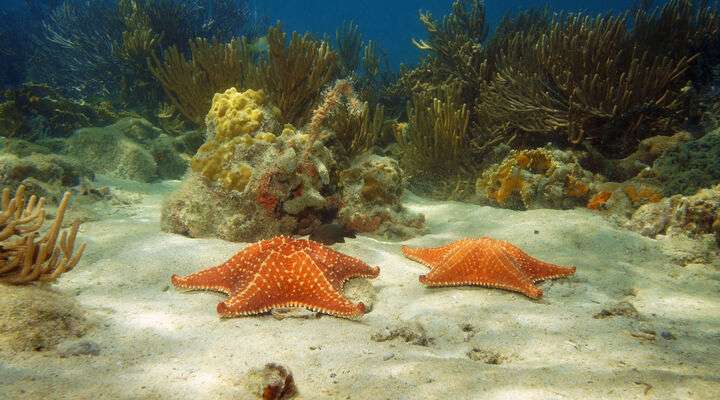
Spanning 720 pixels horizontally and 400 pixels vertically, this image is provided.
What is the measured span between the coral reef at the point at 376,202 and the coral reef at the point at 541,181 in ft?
5.21

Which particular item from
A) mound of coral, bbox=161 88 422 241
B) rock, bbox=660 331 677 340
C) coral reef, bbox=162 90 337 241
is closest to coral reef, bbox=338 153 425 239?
mound of coral, bbox=161 88 422 241

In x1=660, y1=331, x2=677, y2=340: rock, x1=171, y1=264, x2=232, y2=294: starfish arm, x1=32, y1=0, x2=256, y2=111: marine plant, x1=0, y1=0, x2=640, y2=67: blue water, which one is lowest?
x1=171, y1=264, x2=232, y2=294: starfish arm

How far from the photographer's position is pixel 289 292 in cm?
296

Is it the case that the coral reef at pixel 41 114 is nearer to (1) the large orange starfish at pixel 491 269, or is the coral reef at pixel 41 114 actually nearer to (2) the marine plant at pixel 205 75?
(2) the marine plant at pixel 205 75

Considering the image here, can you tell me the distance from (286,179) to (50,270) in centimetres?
228

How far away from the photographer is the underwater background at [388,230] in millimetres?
2154

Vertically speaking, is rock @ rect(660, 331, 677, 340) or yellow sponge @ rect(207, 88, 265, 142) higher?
yellow sponge @ rect(207, 88, 265, 142)

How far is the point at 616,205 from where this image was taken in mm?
5250

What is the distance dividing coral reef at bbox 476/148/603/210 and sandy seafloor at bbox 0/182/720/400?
123 centimetres

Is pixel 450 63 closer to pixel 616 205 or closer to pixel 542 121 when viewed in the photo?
pixel 542 121

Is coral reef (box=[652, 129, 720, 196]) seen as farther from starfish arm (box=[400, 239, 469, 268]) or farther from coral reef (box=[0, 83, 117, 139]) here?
coral reef (box=[0, 83, 117, 139])

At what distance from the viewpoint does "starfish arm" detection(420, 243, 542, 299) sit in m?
3.34

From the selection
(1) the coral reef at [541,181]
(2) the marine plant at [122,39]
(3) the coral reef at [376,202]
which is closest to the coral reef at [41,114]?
(2) the marine plant at [122,39]

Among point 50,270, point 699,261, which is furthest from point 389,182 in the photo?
point 50,270
